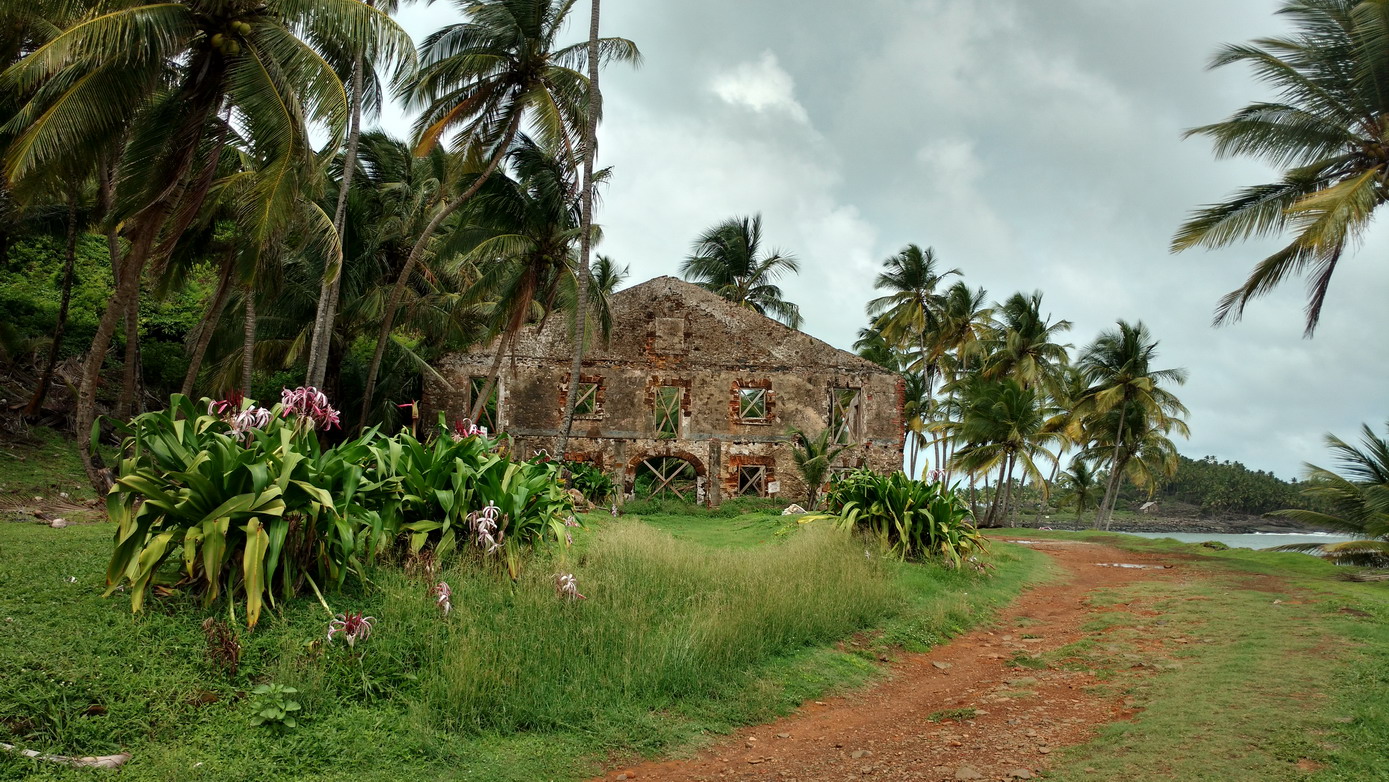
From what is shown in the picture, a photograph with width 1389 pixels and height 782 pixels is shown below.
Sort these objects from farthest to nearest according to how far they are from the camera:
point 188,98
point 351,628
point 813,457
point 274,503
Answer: point 813,457
point 188,98
point 274,503
point 351,628

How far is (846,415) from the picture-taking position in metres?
24.9

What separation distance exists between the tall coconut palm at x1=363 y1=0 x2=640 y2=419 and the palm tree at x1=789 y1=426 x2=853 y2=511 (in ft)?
32.3

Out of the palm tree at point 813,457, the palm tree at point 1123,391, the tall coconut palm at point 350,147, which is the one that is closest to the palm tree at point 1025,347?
the palm tree at point 1123,391

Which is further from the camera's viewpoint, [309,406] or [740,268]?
[740,268]

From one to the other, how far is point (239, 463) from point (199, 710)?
4.75 feet

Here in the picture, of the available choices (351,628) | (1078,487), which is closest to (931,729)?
(351,628)

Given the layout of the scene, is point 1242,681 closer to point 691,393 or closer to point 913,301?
point 691,393

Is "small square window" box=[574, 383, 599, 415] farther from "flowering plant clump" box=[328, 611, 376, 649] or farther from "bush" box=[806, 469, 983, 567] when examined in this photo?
"flowering plant clump" box=[328, 611, 376, 649]

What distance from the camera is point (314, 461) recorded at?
18.2 feet

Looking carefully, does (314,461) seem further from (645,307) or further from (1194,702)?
(645,307)

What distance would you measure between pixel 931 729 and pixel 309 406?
15.9 ft

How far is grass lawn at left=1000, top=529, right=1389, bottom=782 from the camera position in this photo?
413cm

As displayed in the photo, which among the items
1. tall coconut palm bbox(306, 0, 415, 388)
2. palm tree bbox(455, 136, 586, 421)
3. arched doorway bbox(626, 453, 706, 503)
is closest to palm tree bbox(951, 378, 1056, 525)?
arched doorway bbox(626, 453, 706, 503)

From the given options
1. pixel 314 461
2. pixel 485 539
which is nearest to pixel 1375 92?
pixel 485 539
